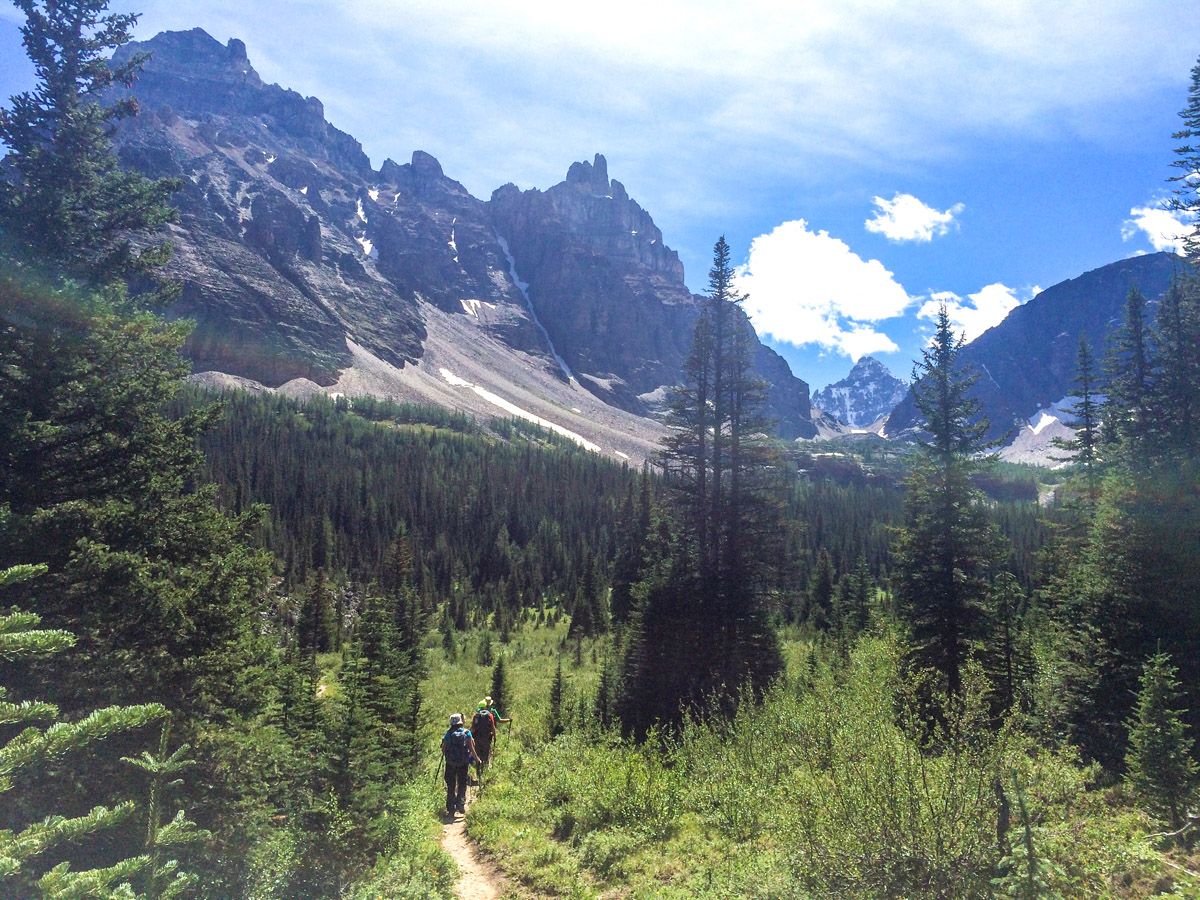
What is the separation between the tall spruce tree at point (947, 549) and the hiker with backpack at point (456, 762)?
10763 millimetres

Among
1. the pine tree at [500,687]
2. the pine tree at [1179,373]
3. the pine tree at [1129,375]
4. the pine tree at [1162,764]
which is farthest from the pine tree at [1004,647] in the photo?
the pine tree at [500,687]

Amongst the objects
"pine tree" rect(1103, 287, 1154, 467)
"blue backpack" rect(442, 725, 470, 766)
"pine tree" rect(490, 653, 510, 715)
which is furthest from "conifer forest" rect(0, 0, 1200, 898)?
"pine tree" rect(1103, 287, 1154, 467)

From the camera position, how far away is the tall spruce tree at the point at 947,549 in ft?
51.2

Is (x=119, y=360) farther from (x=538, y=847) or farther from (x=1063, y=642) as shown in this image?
(x=1063, y=642)

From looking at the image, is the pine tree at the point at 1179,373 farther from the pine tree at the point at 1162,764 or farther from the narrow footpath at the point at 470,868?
the narrow footpath at the point at 470,868

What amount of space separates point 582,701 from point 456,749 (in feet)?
27.1

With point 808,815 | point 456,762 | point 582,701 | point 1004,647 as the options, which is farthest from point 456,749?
point 1004,647

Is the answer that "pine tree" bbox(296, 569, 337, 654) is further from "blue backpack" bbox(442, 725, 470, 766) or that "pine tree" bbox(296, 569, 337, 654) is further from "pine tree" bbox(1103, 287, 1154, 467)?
"pine tree" bbox(1103, 287, 1154, 467)

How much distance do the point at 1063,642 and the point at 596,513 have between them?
8820 cm

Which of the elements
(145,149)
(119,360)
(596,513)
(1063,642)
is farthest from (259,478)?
(145,149)

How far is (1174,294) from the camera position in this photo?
18672mm

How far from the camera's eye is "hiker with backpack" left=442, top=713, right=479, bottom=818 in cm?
1037

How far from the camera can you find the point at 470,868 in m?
8.09

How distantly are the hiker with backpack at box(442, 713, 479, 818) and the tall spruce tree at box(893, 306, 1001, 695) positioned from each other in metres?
10.8
